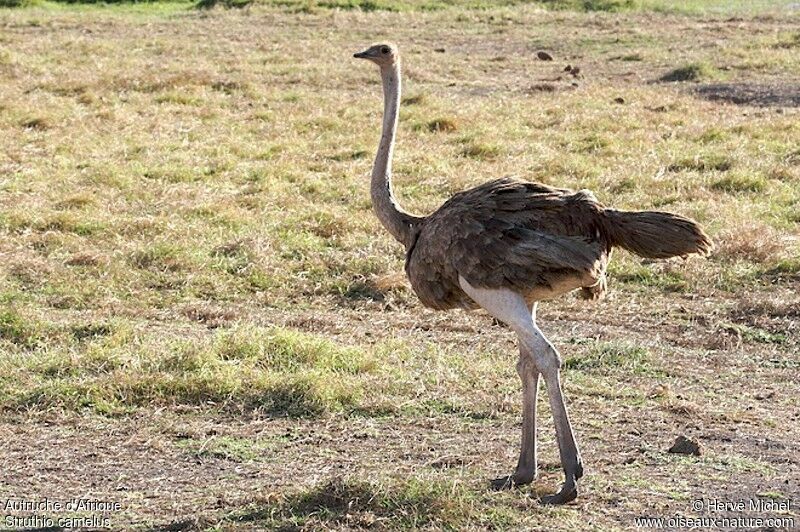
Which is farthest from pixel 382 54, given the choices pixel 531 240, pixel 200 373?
pixel 200 373

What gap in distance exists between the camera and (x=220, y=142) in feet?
A: 38.0

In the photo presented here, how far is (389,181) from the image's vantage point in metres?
5.53

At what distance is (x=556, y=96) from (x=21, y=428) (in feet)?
33.2

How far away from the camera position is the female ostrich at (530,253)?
181 inches

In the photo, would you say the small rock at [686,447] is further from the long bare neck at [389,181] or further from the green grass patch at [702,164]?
the green grass patch at [702,164]

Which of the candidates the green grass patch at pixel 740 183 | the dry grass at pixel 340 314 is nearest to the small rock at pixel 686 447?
the dry grass at pixel 340 314

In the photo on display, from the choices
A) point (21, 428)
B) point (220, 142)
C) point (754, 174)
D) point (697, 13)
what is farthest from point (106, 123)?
point (697, 13)

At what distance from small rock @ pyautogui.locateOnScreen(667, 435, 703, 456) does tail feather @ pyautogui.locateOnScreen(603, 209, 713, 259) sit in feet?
2.41

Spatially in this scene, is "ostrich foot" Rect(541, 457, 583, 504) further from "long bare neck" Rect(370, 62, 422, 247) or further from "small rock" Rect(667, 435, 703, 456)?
"long bare neck" Rect(370, 62, 422, 247)

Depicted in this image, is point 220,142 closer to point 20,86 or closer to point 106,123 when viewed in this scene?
point 106,123

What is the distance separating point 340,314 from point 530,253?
8.35 ft

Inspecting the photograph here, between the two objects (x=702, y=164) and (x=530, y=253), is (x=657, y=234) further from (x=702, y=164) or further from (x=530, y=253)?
(x=702, y=164)

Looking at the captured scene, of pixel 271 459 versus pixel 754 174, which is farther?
pixel 754 174

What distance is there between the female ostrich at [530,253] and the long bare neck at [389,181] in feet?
0.92
